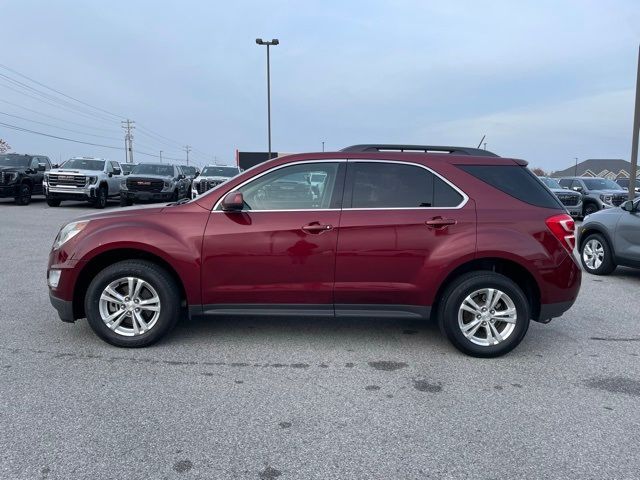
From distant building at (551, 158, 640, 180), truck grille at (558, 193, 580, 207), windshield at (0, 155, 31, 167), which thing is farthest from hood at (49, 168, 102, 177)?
distant building at (551, 158, 640, 180)

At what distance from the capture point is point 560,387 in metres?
3.93

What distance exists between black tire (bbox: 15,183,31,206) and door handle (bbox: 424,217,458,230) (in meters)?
19.5

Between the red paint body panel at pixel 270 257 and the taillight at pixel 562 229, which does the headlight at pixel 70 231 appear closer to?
the red paint body panel at pixel 270 257

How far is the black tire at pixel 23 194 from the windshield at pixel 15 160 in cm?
Result: 85

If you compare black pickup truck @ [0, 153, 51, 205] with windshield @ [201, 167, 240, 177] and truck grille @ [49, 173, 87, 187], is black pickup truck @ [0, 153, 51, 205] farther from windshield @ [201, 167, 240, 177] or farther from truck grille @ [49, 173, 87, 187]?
windshield @ [201, 167, 240, 177]

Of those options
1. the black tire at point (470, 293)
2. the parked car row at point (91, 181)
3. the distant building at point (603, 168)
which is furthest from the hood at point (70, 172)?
the distant building at point (603, 168)

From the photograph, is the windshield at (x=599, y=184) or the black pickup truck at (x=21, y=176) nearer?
the black pickup truck at (x=21, y=176)

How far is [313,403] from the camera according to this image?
3555mm

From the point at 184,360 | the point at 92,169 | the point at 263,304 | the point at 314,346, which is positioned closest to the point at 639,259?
the point at 314,346

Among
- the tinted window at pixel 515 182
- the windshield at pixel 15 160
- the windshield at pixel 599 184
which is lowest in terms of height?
the tinted window at pixel 515 182

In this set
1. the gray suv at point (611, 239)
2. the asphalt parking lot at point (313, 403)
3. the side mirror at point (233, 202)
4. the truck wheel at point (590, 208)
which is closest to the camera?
the asphalt parking lot at point (313, 403)

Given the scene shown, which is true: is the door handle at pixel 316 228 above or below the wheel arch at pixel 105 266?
above

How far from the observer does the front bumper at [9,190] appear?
18781 mm

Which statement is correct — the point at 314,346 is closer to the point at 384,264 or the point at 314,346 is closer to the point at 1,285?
the point at 384,264
